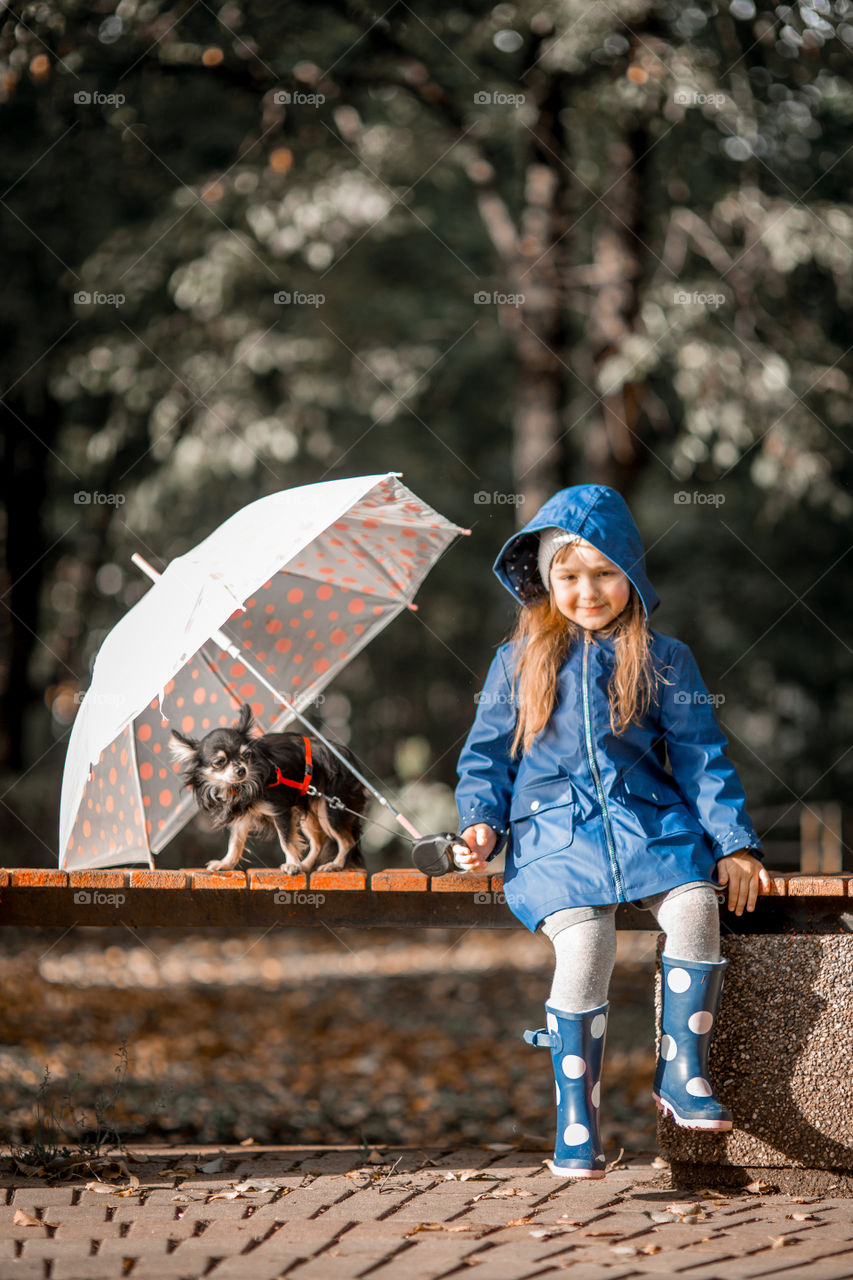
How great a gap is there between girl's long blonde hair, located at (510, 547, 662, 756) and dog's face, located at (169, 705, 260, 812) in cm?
95

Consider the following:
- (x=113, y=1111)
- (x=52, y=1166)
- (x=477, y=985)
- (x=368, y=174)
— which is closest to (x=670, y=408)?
(x=368, y=174)

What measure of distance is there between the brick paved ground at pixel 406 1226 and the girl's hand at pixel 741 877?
89 centimetres

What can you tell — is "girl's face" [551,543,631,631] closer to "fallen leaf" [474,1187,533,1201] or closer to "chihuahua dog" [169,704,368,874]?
"chihuahua dog" [169,704,368,874]

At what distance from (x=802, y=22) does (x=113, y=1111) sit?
7585 mm

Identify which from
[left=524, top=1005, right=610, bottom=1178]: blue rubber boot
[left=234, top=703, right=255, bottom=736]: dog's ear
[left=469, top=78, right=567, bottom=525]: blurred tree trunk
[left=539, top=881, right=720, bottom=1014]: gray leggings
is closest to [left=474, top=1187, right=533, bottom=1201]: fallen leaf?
[left=524, top=1005, right=610, bottom=1178]: blue rubber boot

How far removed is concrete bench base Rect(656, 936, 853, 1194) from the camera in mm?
3902

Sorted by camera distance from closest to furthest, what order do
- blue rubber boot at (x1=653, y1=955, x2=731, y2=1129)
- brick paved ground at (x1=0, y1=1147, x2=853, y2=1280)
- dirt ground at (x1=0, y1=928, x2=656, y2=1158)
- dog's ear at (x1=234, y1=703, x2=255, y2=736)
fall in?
brick paved ground at (x1=0, y1=1147, x2=853, y2=1280), blue rubber boot at (x1=653, y1=955, x2=731, y2=1129), dog's ear at (x1=234, y1=703, x2=255, y2=736), dirt ground at (x1=0, y1=928, x2=656, y2=1158)

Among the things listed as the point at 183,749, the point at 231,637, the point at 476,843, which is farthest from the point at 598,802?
the point at 231,637

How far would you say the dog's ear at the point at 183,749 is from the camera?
4.42 m

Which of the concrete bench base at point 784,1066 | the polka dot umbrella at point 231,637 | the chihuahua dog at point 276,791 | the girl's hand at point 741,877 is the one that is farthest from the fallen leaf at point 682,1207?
the chihuahua dog at point 276,791

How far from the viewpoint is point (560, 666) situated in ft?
13.6

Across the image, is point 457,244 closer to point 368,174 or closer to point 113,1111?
point 368,174

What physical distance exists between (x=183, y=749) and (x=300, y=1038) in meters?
3.96

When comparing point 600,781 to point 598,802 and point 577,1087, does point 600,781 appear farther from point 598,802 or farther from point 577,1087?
point 577,1087
